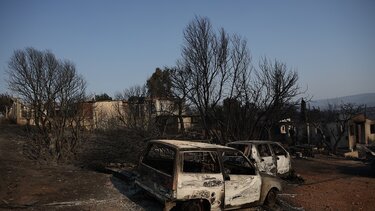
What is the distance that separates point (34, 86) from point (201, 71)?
53.5ft

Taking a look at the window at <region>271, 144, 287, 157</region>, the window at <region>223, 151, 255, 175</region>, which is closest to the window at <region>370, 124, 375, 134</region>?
the window at <region>271, 144, 287, 157</region>

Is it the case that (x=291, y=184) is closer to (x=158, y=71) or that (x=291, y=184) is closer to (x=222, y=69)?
(x=222, y=69)

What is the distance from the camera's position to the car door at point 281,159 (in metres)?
13.7

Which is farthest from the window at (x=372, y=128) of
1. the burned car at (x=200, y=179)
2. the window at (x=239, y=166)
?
the window at (x=239, y=166)

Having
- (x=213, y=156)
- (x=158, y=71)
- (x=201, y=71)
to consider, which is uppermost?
(x=158, y=71)

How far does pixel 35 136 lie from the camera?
23.9 m

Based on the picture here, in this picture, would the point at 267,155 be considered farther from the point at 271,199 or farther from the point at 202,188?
the point at 202,188

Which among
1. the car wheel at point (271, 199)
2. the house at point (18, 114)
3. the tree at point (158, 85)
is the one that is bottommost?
the car wheel at point (271, 199)

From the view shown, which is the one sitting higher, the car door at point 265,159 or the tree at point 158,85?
the tree at point 158,85

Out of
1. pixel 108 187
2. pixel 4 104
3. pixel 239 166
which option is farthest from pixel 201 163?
pixel 4 104

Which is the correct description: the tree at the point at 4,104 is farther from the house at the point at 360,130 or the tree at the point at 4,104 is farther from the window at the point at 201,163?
the window at the point at 201,163

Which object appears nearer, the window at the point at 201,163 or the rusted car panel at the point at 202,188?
the rusted car panel at the point at 202,188

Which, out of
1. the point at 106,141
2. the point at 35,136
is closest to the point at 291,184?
the point at 106,141

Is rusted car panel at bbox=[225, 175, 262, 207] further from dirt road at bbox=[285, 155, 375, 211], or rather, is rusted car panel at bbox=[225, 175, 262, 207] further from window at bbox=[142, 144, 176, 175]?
dirt road at bbox=[285, 155, 375, 211]
